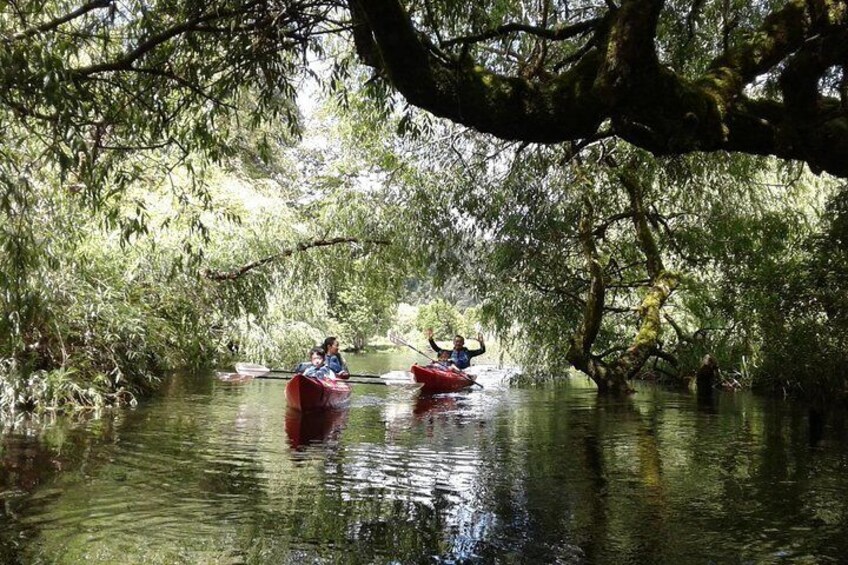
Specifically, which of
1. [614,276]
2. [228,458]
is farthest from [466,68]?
[614,276]

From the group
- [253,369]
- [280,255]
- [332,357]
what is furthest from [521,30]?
[253,369]

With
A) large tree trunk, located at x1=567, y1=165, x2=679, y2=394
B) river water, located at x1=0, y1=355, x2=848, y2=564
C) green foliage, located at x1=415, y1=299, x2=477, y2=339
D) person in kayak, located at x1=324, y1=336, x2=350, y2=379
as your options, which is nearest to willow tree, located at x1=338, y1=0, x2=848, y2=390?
river water, located at x1=0, y1=355, x2=848, y2=564

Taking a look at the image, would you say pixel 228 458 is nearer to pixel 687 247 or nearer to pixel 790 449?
pixel 790 449

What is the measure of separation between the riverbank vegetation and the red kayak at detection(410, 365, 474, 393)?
127 centimetres

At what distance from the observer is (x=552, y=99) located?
4383 mm

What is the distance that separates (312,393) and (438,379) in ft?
14.4

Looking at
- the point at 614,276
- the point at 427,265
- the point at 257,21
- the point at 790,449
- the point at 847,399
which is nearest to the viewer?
the point at 257,21

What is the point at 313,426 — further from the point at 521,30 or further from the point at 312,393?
the point at 521,30

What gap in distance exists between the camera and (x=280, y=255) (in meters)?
12.0

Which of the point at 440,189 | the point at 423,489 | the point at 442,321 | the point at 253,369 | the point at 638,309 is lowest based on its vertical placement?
the point at 423,489

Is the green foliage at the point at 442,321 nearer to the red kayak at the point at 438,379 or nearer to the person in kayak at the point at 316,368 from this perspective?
the red kayak at the point at 438,379

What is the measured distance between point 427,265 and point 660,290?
13.8 ft

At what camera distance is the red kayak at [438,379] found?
14.9 m

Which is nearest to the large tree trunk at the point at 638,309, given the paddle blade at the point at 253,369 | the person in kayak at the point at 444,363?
the person in kayak at the point at 444,363
